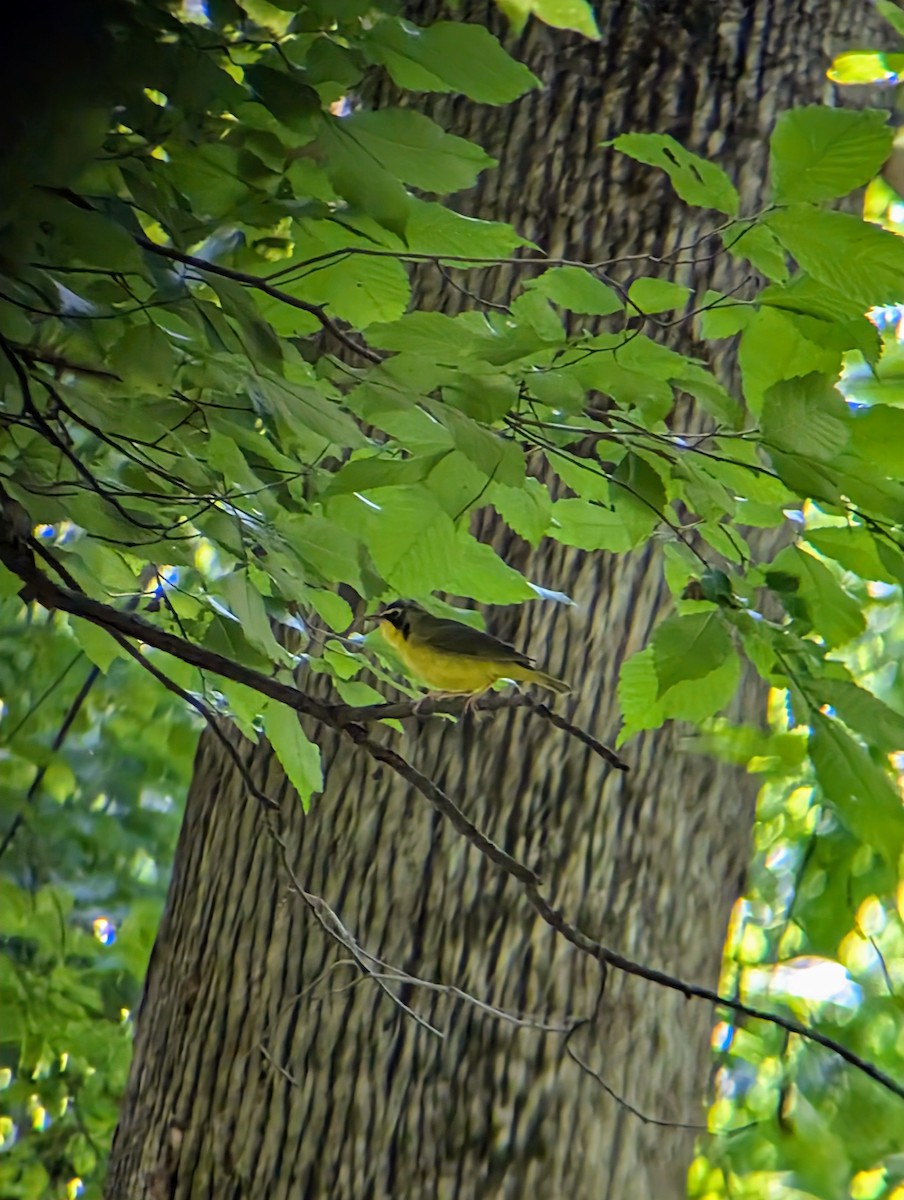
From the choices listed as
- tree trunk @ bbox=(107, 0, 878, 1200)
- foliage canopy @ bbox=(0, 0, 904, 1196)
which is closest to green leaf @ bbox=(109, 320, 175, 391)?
foliage canopy @ bbox=(0, 0, 904, 1196)

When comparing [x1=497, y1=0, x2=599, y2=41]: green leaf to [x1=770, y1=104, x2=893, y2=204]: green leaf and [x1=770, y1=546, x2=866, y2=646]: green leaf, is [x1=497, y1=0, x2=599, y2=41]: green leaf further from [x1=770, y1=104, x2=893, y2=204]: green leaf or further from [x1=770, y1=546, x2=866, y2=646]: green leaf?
[x1=770, y1=546, x2=866, y2=646]: green leaf

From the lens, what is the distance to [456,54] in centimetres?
131

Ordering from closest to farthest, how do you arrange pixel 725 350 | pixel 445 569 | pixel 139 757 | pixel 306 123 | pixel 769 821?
1. pixel 306 123
2. pixel 445 569
3. pixel 725 350
4. pixel 769 821
5. pixel 139 757

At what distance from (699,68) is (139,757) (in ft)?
Answer: 10.8

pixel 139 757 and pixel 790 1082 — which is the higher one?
pixel 139 757

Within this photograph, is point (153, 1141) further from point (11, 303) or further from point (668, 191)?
point (668, 191)

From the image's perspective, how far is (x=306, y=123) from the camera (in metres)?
1.25

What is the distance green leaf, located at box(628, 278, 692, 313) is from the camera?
52.9 inches

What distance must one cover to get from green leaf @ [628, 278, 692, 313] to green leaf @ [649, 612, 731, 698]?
12.8 inches

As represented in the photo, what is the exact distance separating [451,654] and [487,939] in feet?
2.26

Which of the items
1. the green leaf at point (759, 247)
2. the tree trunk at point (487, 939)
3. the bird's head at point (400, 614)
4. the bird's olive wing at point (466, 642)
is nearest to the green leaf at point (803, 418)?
the green leaf at point (759, 247)

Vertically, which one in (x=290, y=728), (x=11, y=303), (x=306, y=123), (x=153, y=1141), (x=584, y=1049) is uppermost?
(x=306, y=123)

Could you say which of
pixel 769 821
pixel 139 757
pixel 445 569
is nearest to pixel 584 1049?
pixel 445 569

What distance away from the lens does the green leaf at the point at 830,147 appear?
1180 mm
